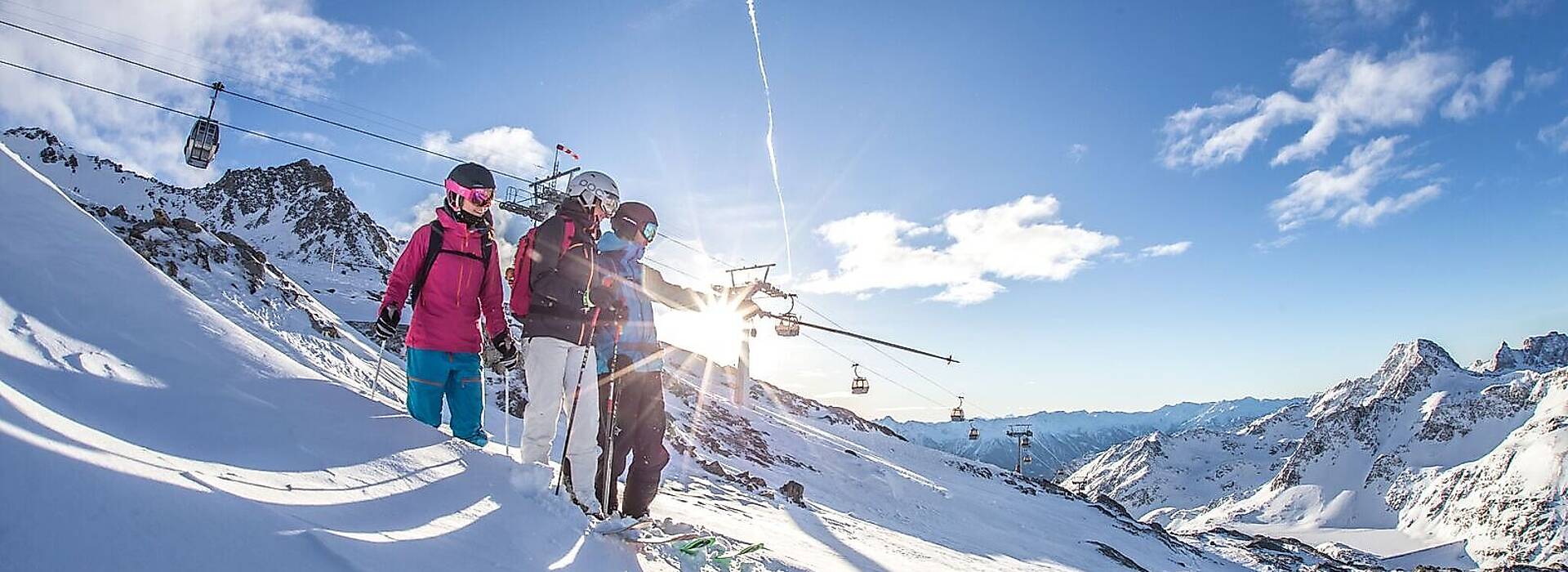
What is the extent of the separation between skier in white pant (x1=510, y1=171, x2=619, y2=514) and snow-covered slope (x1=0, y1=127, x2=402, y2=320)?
58.1m

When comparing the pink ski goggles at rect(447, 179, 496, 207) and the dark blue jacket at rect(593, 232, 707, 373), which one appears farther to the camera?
the dark blue jacket at rect(593, 232, 707, 373)

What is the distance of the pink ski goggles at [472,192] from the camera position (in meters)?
5.32

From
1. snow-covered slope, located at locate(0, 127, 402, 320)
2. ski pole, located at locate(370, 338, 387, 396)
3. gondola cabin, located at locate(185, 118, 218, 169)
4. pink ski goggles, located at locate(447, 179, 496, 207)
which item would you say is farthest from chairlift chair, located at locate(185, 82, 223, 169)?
snow-covered slope, located at locate(0, 127, 402, 320)

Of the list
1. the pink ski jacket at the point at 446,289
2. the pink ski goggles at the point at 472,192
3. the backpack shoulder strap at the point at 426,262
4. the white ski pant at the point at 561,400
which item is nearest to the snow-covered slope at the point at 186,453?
the white ski pant at the point at 561,400

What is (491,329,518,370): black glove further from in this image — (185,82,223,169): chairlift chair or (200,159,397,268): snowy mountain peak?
(200,159,397,268): snowy mountain peak

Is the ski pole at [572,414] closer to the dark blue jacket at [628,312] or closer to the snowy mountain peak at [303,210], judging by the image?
the dark blue jacket at [628,312]

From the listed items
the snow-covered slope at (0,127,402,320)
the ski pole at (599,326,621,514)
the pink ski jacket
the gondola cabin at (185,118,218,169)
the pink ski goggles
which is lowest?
the ski pole at (599,326,621,514)

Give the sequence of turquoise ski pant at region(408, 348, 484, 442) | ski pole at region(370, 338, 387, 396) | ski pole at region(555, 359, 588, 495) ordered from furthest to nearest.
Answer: ski pole at region(370, 338, 387, 396)
turquoise ski pant at region(408, 348, 484, 442)
ski pole at region(555, 359, 588, 495)

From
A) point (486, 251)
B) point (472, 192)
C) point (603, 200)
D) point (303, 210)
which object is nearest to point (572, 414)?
point (486, 251)

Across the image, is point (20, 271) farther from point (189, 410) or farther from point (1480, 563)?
point (1480, 563)

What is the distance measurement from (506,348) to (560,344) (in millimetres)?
797

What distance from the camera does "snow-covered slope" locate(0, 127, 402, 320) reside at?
66.0 meters

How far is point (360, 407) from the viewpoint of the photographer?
4480 mm

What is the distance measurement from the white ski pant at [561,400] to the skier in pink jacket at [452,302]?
0.55 m
